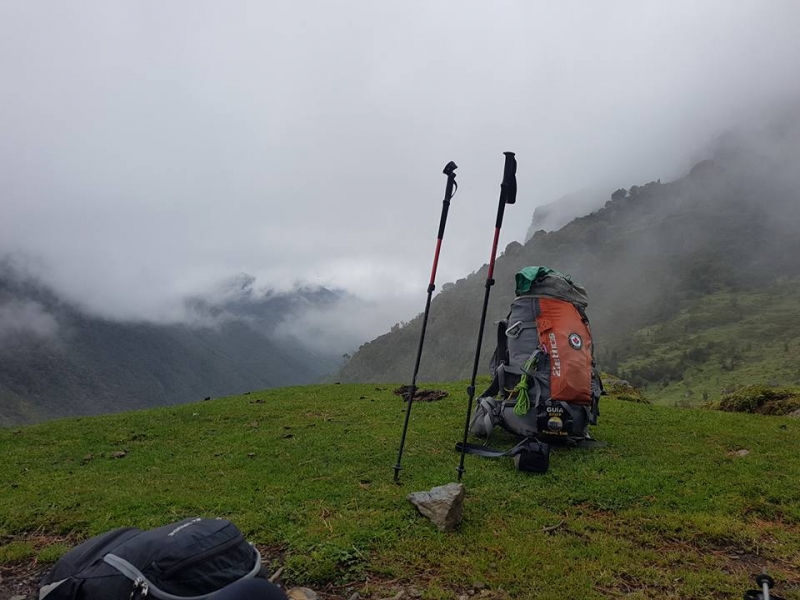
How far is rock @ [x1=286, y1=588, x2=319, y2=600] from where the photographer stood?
525 centimetres

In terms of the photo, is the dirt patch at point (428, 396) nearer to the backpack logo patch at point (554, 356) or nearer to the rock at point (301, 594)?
the backpack logo patch at point (554, 356)

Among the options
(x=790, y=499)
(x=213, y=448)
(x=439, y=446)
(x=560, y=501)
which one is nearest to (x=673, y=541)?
(x=560, y=501)

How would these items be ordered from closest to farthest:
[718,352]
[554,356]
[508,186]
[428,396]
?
[508,186] < [554,356] < [428,396] < [718,352]

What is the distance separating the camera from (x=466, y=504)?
7.79 m

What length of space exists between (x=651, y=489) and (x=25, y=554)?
10.1 meters

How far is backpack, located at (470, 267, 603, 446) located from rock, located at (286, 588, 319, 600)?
22.0 ft

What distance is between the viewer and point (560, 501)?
8.02 metres

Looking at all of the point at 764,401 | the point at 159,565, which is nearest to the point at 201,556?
the point at 159,565

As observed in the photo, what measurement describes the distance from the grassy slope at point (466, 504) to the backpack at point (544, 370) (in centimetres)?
95

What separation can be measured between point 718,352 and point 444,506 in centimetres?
17996

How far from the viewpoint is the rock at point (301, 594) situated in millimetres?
5250

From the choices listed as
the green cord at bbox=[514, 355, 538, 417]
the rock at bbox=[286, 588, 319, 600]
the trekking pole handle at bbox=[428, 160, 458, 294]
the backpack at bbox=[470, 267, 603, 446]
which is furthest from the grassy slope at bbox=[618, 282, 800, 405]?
the rock at bbox=[286, 588, 319, 600]

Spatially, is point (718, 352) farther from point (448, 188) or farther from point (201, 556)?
point (201, 556)

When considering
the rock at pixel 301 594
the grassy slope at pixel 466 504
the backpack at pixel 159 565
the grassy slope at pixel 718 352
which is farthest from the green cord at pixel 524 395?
the grassy slope at pixel 718 352
